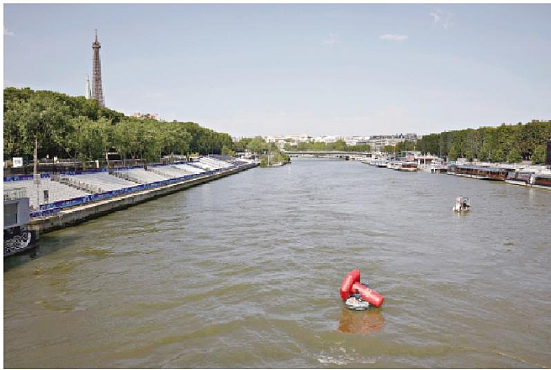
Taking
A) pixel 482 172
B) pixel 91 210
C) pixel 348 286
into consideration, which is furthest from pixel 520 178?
pixel 348 286

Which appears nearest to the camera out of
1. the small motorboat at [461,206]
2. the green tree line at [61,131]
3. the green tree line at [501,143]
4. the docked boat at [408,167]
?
the small motorboat at [461,206]

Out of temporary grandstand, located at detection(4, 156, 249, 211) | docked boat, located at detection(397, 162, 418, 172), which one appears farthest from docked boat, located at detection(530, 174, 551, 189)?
temporary grandstand, located at detection(4, 156, 249, 211)

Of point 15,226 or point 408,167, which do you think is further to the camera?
point 408,167

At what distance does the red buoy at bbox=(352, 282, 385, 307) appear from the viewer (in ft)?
41.5

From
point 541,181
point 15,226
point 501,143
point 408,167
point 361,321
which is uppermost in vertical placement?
point 501,143

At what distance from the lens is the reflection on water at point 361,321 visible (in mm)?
11406

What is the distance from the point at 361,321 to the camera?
39.2ft

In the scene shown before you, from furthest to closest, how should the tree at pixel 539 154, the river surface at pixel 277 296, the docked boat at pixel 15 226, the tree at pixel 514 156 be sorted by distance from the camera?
1. the tree at pixel 514 156
2. the tree at pixel 539 154
3. the docked boat at pixel 15 226
4. the river surface at pixel 277 296

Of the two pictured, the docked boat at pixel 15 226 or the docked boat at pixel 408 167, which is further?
the docked boat at pixel 408 167

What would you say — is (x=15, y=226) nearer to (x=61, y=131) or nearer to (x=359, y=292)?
(x=359, y=292)

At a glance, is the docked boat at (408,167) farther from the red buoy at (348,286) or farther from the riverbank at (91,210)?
the red buoy at (348,286)

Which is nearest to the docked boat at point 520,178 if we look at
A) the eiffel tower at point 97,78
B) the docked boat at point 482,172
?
the docked boat at point 482,172

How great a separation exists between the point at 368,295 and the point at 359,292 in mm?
282

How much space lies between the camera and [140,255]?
18.9 m
